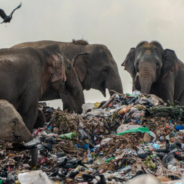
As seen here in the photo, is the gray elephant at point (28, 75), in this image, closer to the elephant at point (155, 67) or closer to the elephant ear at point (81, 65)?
the elephant ear at point (81, 65)

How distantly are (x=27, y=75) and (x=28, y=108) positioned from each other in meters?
0.55

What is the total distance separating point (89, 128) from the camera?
743cm

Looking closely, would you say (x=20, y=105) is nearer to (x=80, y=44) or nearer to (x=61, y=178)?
(x=61, y=178)

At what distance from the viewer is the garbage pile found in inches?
194

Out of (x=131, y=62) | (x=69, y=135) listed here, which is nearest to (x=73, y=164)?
(x=69, y=135)

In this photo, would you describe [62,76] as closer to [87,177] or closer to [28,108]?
[28,108]

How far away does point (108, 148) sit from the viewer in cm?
605

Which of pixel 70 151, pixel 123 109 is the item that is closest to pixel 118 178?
pixel 70 151

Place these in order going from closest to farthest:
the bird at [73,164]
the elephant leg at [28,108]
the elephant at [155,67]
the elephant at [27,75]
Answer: the bird at [73,164] → the elephant at [27,75] → the elephant leg at [28,108] → the elephant at [155,67]

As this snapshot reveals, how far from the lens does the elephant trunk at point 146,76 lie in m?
12.2

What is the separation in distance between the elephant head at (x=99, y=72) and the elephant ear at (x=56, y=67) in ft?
13.4

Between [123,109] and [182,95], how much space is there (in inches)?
294

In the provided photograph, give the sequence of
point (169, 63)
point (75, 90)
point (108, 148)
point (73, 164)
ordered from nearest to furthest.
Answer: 1. point (73, 164)
2. point (108, 148)
3. point (75, 90)
4. point (169, 63)

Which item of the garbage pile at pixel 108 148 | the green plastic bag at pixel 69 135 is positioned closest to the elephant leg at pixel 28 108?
the garbage pile at pixel 108 148
